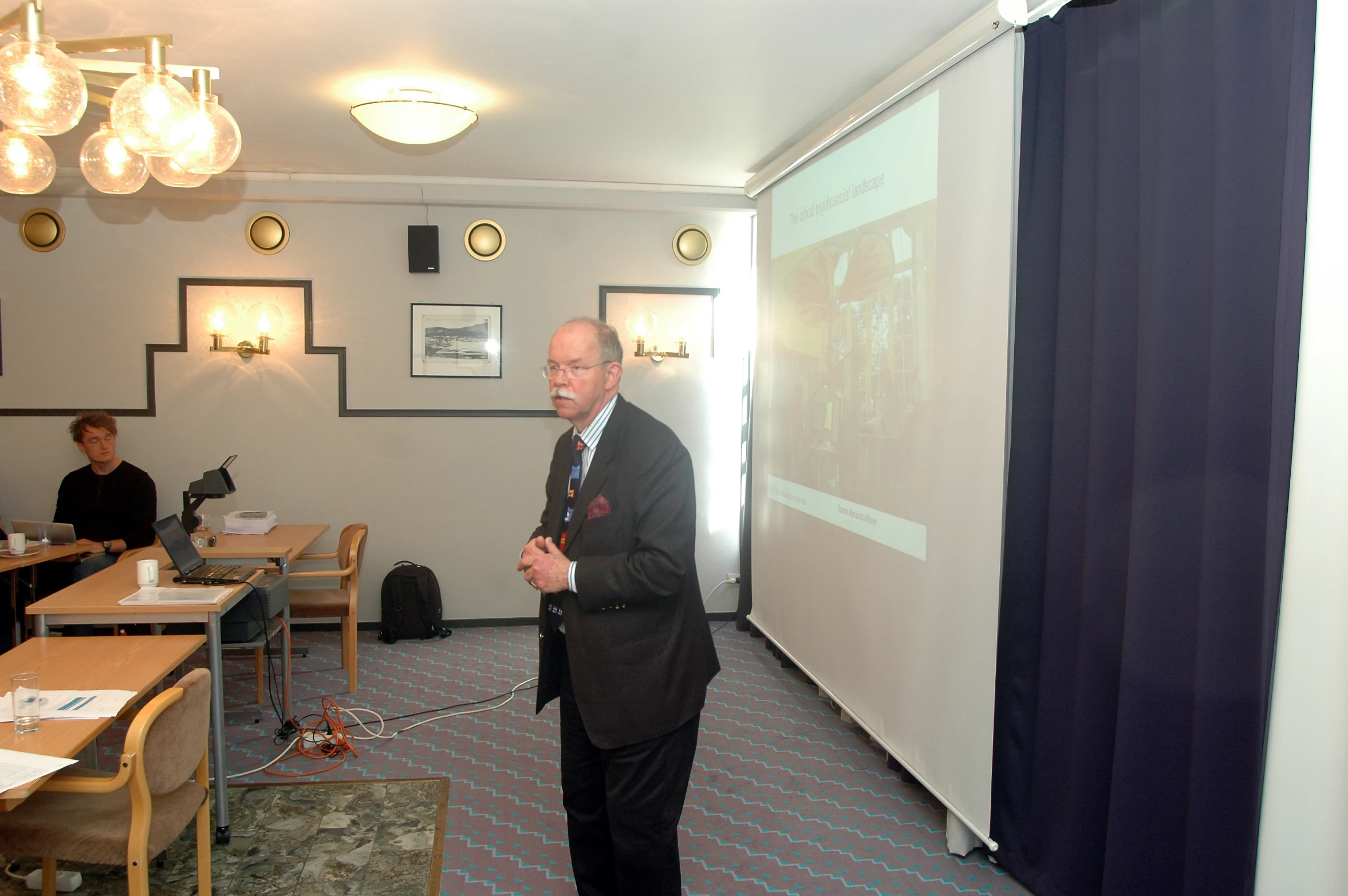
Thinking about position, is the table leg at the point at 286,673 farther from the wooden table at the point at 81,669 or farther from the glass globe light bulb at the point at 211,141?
the glass globe light bulb at the point at 211,141

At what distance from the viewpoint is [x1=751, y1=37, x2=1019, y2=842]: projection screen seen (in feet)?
9.48

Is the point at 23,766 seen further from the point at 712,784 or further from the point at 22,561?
the point at 22,561

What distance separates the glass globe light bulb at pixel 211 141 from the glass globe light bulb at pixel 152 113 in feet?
0.33

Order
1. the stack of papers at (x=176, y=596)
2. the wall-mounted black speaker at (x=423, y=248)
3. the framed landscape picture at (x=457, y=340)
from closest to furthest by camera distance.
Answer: the stack of papers at (x=176, y=596) < the wall-mounted black speaker at (x=423, y=248) < the framed landscape picture at (x=457, y=340)

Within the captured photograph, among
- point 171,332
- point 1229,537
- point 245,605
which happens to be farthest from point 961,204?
point 171,332

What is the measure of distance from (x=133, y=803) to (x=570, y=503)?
4.15 feet

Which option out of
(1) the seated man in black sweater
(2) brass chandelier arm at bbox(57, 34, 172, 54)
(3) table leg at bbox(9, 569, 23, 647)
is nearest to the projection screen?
(2) brass chandelier arm at bbox(57, 34, 172, 54)

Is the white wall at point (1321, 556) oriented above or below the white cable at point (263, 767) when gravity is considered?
above

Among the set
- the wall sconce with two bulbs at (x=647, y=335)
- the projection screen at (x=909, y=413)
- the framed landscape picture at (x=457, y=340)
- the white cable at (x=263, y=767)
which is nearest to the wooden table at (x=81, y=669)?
the white cable at (x=263, y=767)

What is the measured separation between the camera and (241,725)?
13.6ft

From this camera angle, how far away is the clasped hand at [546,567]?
2129 mm

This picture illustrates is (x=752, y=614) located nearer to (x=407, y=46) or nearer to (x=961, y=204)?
(x=961, y=204)

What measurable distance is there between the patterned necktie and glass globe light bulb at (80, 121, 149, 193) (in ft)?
4.35

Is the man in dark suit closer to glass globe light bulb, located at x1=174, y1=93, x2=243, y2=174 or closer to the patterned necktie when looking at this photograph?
the patterned necktie
